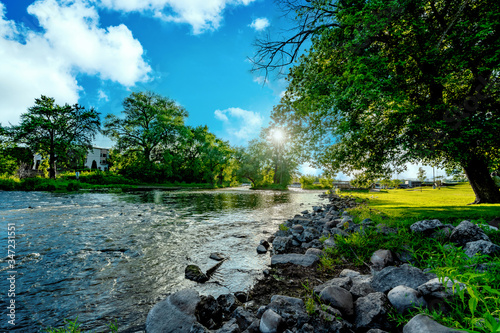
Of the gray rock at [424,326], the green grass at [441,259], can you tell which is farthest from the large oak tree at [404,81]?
the gray rock at [424,326]

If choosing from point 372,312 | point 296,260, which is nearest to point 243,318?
point 372,312

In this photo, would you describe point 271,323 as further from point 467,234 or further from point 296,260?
point 467,234

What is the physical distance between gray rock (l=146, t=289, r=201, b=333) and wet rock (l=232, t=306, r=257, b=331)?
559mm

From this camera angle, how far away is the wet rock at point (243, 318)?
2560 millimetres

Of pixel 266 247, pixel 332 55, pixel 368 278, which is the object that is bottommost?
pixel 266 247

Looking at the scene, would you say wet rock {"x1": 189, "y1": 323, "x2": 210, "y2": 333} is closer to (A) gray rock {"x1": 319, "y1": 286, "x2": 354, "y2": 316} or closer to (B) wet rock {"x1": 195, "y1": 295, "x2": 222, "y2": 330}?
(B) wet rock {"x1": 195, "y1": 295, "x2": 222, "y2": 330}

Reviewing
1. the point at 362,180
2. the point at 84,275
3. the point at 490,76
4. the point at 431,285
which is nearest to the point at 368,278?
the point at 431,285

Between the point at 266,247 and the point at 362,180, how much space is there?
8777 millimetres

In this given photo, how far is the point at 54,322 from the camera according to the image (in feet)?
9.23

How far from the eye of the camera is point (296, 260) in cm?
479

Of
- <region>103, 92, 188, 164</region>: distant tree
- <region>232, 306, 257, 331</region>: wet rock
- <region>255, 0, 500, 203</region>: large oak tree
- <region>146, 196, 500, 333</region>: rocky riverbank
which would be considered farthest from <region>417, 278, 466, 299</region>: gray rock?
<region>103, 92, 188, 164</region>: distant tree

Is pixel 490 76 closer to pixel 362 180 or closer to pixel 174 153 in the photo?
pixel 362 180

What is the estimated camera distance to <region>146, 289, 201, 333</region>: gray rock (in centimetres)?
258

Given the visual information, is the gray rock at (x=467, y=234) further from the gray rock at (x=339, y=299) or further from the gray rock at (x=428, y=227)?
the gray rock at (x=339, y=299)
